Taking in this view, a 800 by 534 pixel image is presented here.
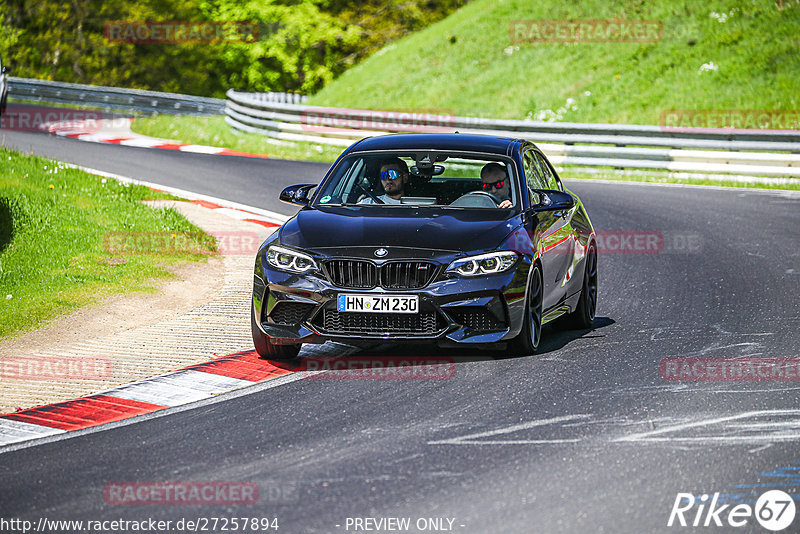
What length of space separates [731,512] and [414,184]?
4.96 m

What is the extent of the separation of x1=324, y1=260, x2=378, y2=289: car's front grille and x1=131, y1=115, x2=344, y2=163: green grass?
1739cm

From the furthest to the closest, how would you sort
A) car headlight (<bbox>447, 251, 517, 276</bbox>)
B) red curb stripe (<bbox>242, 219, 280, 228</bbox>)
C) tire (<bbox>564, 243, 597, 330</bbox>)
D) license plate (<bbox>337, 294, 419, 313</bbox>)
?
red curb stripe (<bbox>242, 219, 280, 228</bbox>) < tire (<bbox>564, 243, 597, 330</bbox>) < car headlight (<bbox>447, 251, 517, 276</bbox>) < license plate (<bbox>337, 294, 419, 313</bbox>)

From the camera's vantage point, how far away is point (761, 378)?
25.8 feet

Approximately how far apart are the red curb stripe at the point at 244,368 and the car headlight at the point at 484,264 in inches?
55.4

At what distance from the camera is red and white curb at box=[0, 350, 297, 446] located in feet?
22.4

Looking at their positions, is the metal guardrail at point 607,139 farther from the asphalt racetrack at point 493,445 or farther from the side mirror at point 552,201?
the side mirror at point 552,201

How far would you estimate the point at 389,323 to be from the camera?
7.93 meters

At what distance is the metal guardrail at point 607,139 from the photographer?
22203 millimetres

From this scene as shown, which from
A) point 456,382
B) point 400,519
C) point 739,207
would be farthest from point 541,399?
point 739,207

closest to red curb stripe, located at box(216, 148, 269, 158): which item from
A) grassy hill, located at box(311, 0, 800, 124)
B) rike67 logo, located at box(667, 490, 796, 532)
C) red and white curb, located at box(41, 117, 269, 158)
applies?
red and white curb, located at box(41, 117, 269, 158)

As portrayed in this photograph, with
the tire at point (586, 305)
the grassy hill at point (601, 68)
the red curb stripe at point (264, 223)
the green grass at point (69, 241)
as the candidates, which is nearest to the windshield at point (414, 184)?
the tire at point (586, 305)

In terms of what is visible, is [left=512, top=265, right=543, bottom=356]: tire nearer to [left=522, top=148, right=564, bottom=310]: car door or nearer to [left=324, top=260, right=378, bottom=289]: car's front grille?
[left=522, top=148, right=564, bottom=310]: car door

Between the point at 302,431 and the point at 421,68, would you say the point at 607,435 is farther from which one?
the point at 421,68

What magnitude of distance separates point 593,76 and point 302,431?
30005 millimetres
